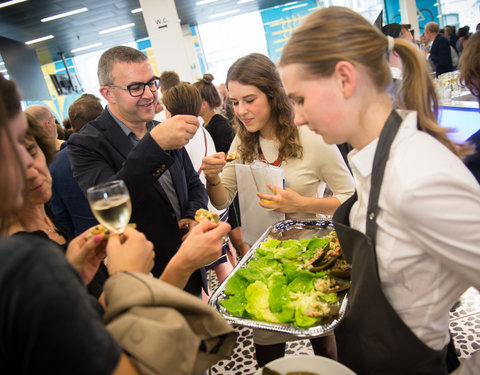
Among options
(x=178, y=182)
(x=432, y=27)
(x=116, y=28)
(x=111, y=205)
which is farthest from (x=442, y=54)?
(x=116, y=28)

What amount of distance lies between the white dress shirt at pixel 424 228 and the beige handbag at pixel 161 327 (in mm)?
562

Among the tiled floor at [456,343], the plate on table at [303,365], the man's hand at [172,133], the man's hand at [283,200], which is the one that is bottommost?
the tiled floor at [456,343]

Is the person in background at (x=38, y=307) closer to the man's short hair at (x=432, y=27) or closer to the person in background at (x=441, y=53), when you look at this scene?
the person in background at (x=441, y=53)

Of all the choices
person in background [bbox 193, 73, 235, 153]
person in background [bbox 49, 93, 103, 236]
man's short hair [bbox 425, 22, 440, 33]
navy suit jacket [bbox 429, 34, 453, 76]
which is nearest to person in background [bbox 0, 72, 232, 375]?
person in background [bbox 49, 93, 103, 236]

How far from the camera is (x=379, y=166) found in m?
1.03

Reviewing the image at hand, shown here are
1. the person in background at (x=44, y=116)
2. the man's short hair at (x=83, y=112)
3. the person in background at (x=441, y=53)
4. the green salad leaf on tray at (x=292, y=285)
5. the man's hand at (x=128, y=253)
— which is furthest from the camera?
the person in background at (x=441, y=53)

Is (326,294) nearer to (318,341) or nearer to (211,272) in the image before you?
(318,341)

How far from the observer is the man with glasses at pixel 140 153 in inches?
65.5

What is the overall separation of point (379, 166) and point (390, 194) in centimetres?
12

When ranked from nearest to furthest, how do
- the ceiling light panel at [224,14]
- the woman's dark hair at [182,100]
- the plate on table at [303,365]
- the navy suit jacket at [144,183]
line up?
the plate on table at [303,365] < the navy suit jacket at [144,183] < the woman's dark hair at [182,100] < the ceiling light panel at [224,14]

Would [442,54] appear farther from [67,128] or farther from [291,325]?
[291,325]

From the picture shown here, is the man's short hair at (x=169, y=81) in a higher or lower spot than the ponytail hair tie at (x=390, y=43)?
higher

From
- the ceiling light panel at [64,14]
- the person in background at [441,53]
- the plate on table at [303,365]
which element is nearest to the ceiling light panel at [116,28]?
the ceiling light panel at [64,14]

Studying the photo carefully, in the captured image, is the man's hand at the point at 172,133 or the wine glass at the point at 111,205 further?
the man's hand at the point at 172,133
